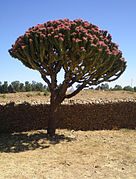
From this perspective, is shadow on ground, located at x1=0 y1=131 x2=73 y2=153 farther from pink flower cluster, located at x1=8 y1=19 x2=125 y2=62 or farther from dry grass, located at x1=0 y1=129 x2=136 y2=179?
pink flower cluster, located at x1=8 y1=19 x2=125 y2=62

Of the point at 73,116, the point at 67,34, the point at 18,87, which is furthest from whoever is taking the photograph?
the point at 18,87

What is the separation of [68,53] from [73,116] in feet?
13.4

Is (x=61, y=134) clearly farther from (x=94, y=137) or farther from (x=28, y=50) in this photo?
(x=28, y=50)

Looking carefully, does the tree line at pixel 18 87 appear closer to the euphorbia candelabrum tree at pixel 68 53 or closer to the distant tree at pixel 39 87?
the distant tree at pixel 39 87

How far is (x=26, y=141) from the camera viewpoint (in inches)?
350

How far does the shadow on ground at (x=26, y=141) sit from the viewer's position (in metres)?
7.94

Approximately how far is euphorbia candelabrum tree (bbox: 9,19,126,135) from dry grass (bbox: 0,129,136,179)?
1318 millimetres

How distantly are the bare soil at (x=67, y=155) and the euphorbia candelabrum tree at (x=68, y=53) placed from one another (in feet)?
4.38

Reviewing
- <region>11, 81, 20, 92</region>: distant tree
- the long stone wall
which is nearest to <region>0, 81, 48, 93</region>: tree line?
<region>11, 81, 20, 92</region>: distant tree

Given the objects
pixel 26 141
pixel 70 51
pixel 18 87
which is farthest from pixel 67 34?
pixel 18 87

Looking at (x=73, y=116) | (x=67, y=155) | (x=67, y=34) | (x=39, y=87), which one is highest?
(x=67, y=34)

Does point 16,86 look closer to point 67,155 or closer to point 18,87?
point 18,87

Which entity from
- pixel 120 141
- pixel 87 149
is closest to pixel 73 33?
pixel 87 149

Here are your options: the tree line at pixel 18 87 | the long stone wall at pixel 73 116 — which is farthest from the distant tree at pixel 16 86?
the long stone wall at pixel 73 116
